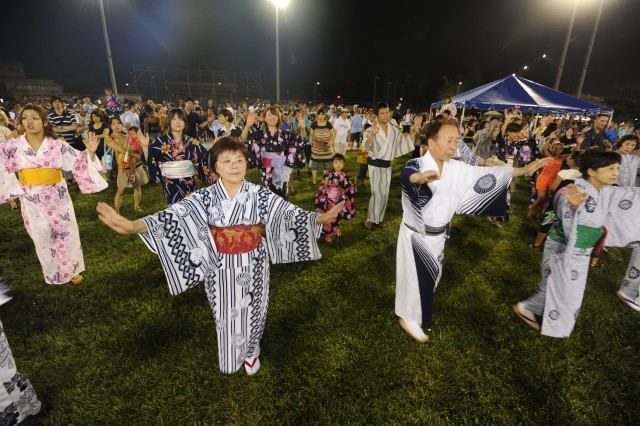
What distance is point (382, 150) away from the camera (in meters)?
5.79

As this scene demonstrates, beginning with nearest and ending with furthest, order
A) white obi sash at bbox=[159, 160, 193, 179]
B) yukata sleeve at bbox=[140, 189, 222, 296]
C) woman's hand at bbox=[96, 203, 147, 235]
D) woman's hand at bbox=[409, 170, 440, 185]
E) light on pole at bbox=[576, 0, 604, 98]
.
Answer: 1. woman's hand at bbox=[96, 203, 147, 235]
2. yukata sleeve at bbox=[140, 189, 222, 296]
3. woman's hand at bbox=[409, 170, 440, 185]
4. white obi sash at bbox=[159, 160, 193, 179]
5. light on pole at bbox=[576, 0, 604, 98]

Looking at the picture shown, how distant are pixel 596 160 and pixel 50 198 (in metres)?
5.99

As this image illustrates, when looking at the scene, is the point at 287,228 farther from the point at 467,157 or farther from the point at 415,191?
the point at 467,157

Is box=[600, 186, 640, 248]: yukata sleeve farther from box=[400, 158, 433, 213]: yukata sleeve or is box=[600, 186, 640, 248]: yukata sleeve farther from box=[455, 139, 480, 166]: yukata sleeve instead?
box=[400, 158, 433, 213]: yukata sleeve

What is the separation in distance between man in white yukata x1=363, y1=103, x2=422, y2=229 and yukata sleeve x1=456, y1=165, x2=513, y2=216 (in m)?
2.76

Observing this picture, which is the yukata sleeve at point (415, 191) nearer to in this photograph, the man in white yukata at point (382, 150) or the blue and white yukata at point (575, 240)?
the blue and white yukata at point (575, 240)

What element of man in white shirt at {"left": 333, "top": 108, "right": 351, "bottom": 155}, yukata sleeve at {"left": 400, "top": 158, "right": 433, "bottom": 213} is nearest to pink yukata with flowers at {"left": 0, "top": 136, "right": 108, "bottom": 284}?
yukata sleeve at {"left": 400, "top": 158, "right": 433, "bottom": 213}

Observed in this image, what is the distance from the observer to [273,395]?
8.87 ft

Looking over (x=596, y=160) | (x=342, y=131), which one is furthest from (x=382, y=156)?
(x=342, y=131)

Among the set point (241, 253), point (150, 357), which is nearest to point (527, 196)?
point (241, 253)

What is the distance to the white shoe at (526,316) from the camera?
3.51 metres

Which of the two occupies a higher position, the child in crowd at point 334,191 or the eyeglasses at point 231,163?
the eyeglasses at point 231,163

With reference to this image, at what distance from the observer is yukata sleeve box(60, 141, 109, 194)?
4.00 metres

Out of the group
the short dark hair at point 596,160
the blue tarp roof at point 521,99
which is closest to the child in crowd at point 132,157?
the short dark hair at point 596,160
